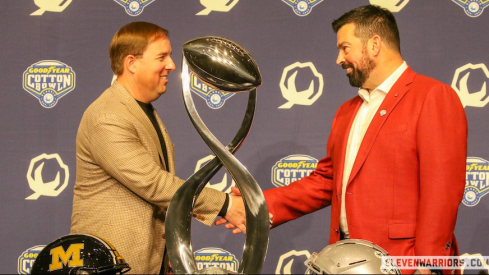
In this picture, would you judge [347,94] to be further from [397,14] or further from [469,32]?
[469,32]

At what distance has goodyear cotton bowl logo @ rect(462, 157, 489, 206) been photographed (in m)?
3.22

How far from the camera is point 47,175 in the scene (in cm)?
330

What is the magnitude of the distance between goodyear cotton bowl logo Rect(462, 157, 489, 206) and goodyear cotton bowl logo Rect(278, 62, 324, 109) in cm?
93

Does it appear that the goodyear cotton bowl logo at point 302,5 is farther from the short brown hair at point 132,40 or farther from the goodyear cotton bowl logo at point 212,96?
the short brown hair at point 132,40

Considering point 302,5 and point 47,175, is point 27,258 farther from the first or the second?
point 302,5

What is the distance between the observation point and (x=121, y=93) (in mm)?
2352

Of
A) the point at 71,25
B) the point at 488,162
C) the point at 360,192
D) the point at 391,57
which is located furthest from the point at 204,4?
the point at 488,162

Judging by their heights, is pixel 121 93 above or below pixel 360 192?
above

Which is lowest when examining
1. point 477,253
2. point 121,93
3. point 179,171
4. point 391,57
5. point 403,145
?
point 477,253

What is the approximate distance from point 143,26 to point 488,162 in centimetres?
202

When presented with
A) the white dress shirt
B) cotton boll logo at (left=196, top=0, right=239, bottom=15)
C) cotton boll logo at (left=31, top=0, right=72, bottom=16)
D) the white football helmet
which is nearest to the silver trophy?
the white football helmet

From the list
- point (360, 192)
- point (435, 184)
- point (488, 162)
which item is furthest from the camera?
point (488, 162)

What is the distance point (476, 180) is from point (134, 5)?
7.08 feet

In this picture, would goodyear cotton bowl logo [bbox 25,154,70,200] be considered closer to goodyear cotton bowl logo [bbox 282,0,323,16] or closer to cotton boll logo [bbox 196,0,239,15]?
cotton boll logo [bbox 196,0,239,15]
